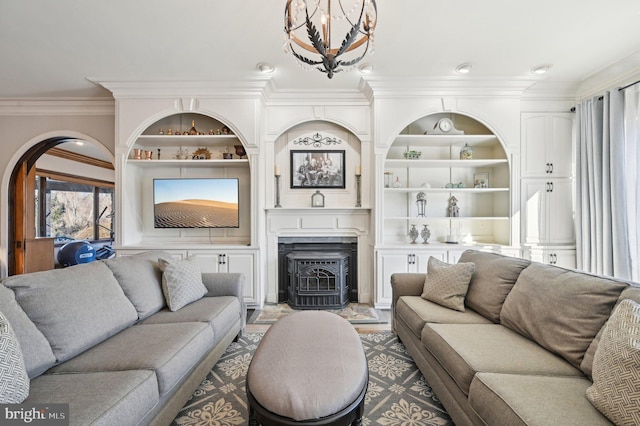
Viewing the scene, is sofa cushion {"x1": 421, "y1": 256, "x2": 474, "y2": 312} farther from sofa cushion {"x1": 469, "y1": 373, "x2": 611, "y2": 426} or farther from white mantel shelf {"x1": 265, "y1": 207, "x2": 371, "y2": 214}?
white mantel shelf {"x1": 265, "y1": 207, "x2": 371, "y2": 214}

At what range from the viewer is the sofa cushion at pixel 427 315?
1.95m

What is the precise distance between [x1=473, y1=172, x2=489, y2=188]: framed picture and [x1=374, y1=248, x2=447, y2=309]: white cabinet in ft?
3.44

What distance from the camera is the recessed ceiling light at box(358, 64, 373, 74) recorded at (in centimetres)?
307

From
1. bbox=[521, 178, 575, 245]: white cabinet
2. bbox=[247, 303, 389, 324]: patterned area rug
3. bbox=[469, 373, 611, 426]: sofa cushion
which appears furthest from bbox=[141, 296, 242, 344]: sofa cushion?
bbox=[521, 178, 575, 245]: white cabinet

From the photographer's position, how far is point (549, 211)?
3.60 meters

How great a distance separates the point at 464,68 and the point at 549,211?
2.09 metres

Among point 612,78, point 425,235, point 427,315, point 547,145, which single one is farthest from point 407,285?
point 612,78

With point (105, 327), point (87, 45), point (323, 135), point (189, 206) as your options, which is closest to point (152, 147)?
point (189, 206)

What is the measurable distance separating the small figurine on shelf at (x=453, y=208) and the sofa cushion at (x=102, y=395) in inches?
142

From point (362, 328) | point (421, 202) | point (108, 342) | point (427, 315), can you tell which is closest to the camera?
point (108, 342)

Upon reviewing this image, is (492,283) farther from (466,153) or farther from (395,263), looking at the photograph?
(466,153)

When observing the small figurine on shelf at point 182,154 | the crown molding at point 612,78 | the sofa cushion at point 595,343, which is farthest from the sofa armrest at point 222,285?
the crown molding at point 612,78

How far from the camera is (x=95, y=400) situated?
1096mm

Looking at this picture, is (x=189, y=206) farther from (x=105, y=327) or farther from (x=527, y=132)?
(x=527, y=132)
